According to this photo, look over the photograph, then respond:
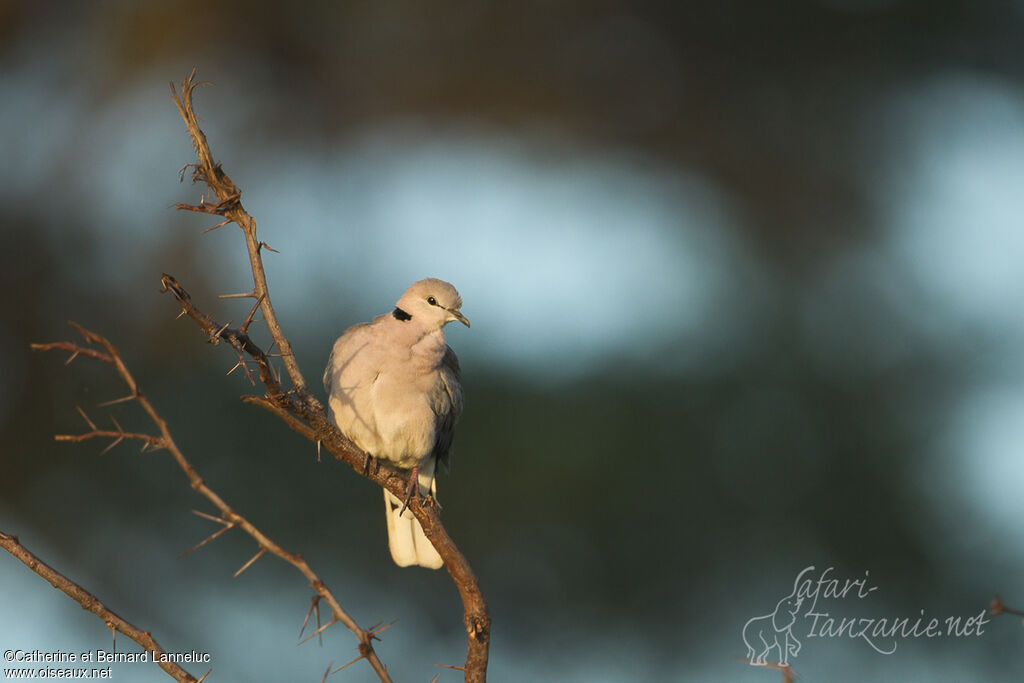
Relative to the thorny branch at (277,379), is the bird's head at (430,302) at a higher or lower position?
higher

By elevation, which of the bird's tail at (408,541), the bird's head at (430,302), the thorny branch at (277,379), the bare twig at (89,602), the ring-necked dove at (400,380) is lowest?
the bare twig at (89,602)

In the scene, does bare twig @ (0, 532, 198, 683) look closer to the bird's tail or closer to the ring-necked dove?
the ring-necked dove

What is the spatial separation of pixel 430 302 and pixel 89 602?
2.47 meters

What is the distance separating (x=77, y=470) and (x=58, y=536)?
2.81 ft

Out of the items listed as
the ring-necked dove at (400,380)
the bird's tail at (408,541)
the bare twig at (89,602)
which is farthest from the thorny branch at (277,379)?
the bird's tail at (408,541)

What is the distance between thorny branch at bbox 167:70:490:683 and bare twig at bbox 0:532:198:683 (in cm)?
60

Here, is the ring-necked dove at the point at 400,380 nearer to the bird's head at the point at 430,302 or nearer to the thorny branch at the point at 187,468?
the bird's head at the point at 430,302

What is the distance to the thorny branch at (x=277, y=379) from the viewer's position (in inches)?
96.3

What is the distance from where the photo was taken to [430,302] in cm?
470

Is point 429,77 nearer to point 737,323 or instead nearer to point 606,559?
point 737,323

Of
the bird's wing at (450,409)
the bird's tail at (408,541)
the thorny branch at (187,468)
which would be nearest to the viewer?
the thorny branch at (187,468)

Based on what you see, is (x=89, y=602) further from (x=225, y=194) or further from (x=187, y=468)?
(x=225, y=194)

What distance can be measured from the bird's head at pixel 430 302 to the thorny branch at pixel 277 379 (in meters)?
1.36

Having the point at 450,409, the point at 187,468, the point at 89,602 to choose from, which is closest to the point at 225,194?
the point at 187,468
